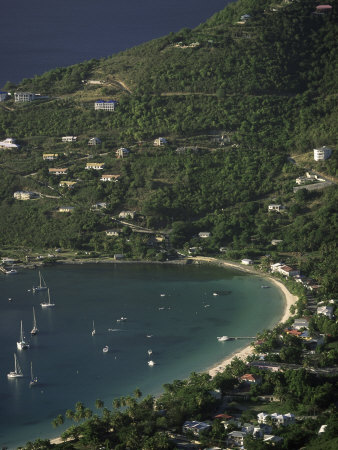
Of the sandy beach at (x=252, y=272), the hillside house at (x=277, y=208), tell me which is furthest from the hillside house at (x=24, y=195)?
the hillside house at (x=277, y=208)

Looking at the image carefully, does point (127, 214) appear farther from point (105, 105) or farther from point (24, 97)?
point (24, 97)

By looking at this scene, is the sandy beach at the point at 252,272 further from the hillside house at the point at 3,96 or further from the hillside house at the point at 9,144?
the hillside house at the point at 3,96

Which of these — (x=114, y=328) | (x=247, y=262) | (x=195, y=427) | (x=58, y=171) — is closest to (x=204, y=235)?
(x=247, y=262)

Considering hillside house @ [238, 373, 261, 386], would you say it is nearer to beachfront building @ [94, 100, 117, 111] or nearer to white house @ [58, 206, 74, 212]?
white house @ [58, 206, 74, 212]

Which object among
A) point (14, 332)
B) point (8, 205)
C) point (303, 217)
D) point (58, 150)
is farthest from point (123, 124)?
point (14, 332)

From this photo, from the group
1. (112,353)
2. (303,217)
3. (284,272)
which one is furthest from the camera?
(303,217)

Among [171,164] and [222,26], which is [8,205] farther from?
[222,26]
